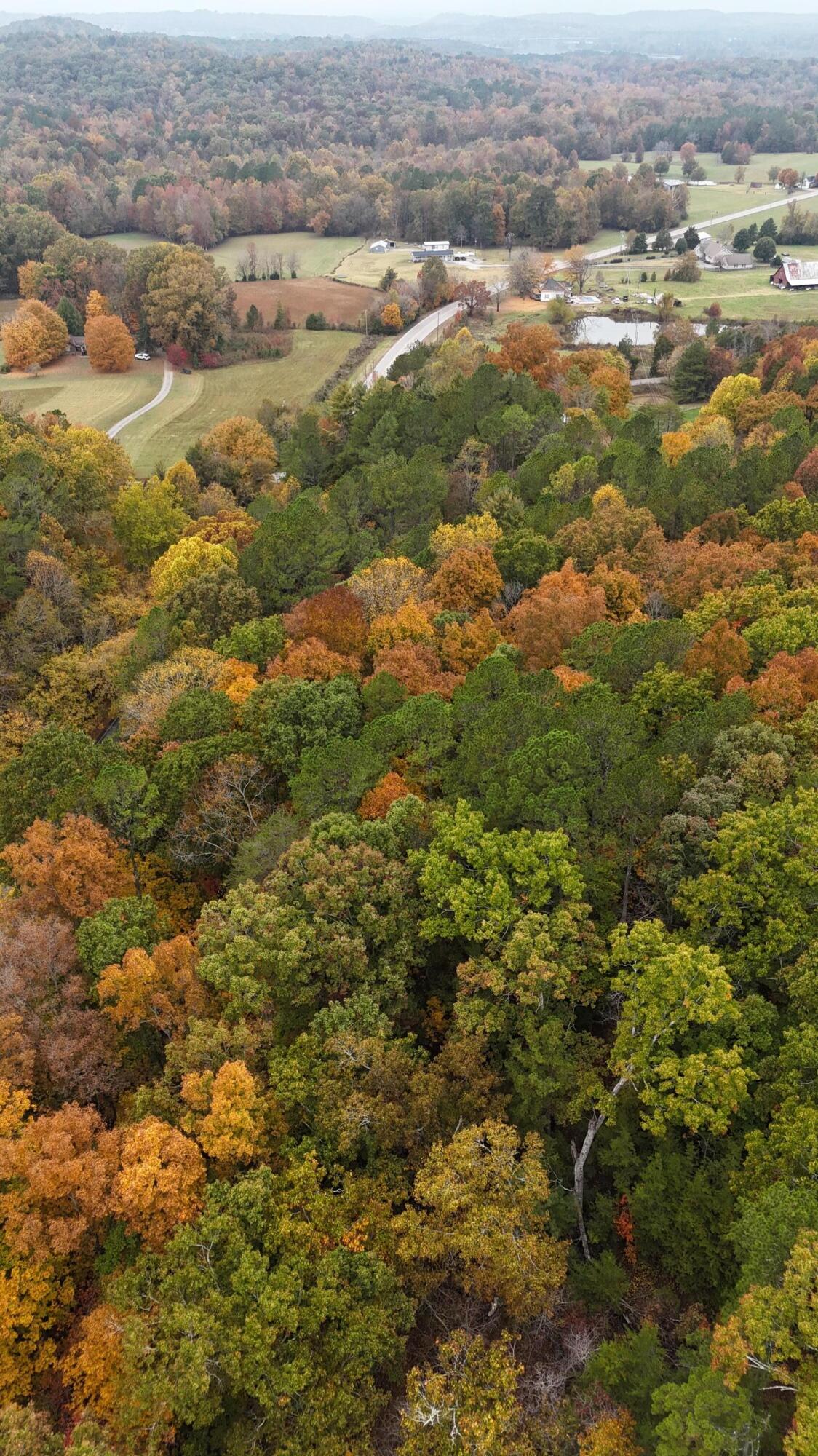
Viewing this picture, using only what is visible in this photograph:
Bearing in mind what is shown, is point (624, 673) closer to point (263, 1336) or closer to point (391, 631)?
point (391, 631)

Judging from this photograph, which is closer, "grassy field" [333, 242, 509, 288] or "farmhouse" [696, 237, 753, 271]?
"farmhouse" [696, 237, 753, 271]

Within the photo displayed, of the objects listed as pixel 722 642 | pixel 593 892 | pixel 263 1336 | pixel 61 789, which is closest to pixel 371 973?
pixel 593 892

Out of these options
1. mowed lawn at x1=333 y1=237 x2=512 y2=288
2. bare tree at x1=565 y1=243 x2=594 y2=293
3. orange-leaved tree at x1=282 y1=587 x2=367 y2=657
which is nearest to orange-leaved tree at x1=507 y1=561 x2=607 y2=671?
orange-leaved tree at x1=282 y1=587 x2=367 y2=657

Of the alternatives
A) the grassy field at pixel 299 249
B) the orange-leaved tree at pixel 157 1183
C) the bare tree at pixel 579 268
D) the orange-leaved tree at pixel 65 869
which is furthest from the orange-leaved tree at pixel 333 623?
the grassy field at pixel 299 249

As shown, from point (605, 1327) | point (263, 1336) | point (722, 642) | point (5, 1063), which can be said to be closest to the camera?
point (263, 1336)

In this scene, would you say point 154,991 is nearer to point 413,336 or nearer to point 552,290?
point 413,336

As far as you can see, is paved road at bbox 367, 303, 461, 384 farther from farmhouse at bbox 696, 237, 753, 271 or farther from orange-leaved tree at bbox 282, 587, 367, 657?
orange-leaved tree at bbox 282, 587, 367, 657
